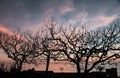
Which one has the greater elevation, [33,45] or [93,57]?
[33,45]

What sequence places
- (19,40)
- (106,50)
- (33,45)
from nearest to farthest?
(106,50) < (33,45) < (19,40)

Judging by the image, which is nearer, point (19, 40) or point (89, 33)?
point (89, 33)

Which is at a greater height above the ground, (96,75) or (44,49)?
(44,49)

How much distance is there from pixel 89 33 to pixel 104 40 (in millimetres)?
2981

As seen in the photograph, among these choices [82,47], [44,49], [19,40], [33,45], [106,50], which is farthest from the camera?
[19,40]

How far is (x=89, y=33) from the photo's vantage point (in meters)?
33.0

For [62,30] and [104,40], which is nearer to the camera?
[104,40]

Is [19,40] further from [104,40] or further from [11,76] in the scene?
[104,40]

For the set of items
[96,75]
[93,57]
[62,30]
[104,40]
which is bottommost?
[96,75]

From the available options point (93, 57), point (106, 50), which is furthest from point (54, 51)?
point (106, 50)

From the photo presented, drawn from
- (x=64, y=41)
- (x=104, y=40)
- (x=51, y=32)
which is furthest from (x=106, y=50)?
(x=51, y=32)

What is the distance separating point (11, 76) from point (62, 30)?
12.5 metres

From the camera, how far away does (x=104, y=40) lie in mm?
31969

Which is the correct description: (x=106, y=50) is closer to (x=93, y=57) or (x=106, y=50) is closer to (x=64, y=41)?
(x=93, y=57)
